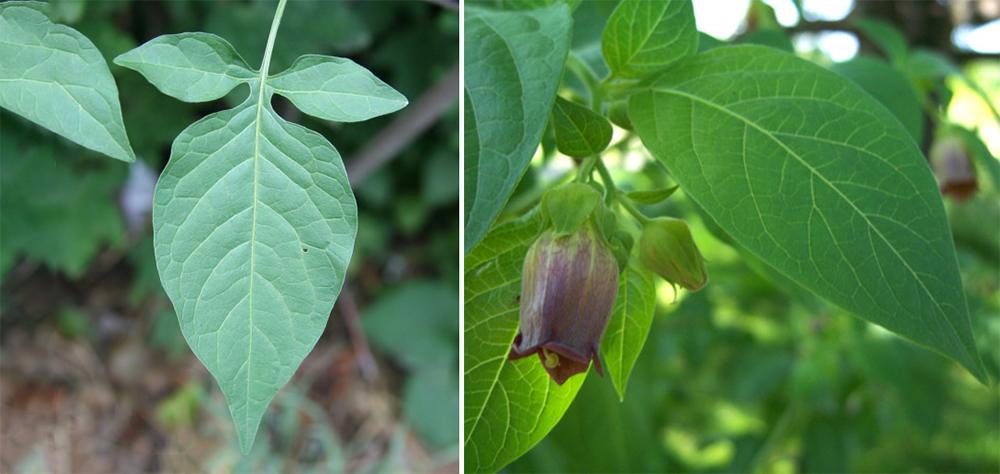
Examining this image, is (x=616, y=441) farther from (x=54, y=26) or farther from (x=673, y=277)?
(x=54, y=26)

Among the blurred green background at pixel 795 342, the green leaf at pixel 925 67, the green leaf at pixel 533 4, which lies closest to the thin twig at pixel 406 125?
the blurred green background at pixel 795 342

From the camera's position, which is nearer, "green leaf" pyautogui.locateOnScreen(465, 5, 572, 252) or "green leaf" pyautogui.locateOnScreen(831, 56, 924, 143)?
"green leaf" pyautogui.locateOnScreen(465, 5, 572, 252)

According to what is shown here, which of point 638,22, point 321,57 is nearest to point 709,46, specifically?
point 638,22

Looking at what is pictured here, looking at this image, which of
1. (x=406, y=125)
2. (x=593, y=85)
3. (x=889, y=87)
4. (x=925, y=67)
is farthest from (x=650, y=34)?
(x=406, y=125)

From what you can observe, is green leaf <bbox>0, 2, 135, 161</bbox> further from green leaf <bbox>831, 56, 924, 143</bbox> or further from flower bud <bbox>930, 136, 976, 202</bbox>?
flower bud <bbox>930, 136, 976, 202</bbox>

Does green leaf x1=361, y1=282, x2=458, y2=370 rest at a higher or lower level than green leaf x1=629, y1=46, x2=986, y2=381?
lower

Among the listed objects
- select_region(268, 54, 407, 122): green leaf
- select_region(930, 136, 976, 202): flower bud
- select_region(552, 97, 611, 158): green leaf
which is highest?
select_region(268, 54, 407, 122): green leaf

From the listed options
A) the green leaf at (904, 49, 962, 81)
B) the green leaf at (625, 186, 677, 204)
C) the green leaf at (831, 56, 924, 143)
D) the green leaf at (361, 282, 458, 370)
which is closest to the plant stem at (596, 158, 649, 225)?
the green leaf at (625, 186, 677, 204)

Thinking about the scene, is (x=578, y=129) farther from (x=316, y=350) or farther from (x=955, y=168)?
(x=316, y=350)
